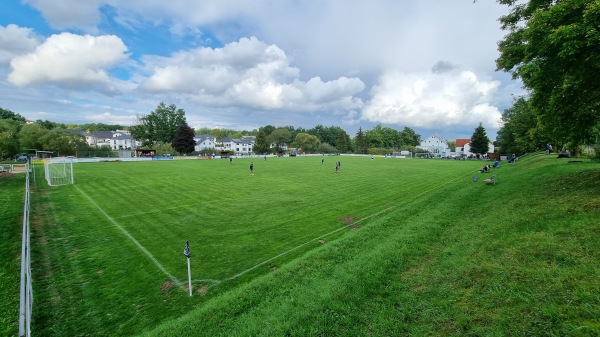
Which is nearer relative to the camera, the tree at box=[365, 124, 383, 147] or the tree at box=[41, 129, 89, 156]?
the tree at box=[41, 129, 89, 156]

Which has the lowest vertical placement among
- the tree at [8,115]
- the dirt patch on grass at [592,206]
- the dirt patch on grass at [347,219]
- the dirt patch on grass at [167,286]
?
the dirt patch on grass at [167,286]

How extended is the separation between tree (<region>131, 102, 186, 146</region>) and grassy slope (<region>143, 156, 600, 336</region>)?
97.7 meters

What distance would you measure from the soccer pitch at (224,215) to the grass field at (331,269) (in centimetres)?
11

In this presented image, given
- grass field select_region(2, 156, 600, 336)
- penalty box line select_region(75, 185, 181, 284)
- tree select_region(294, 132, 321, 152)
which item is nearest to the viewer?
grass field select_region(2, 156, 600, 336)

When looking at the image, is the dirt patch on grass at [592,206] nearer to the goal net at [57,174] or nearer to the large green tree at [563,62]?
the large green tree at [563,62]

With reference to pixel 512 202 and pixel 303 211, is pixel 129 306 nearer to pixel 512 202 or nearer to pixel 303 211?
pixel 303 211

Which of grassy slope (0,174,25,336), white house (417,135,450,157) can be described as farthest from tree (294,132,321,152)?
grassy slope (0,174,25,336)

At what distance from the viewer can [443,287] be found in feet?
19.4

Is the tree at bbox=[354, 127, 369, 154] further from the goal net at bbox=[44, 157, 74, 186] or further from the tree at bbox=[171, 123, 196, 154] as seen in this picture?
the goal net at bbox=[44, 157, 74, 186]

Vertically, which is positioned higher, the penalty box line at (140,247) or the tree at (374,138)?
the tree at (374,138)

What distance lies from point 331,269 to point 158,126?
100 metres

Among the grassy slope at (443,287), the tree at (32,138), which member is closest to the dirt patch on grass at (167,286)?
the grassy slope at (443,287)

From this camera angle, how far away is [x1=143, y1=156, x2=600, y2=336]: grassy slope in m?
4.46

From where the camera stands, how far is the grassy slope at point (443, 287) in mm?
4465
